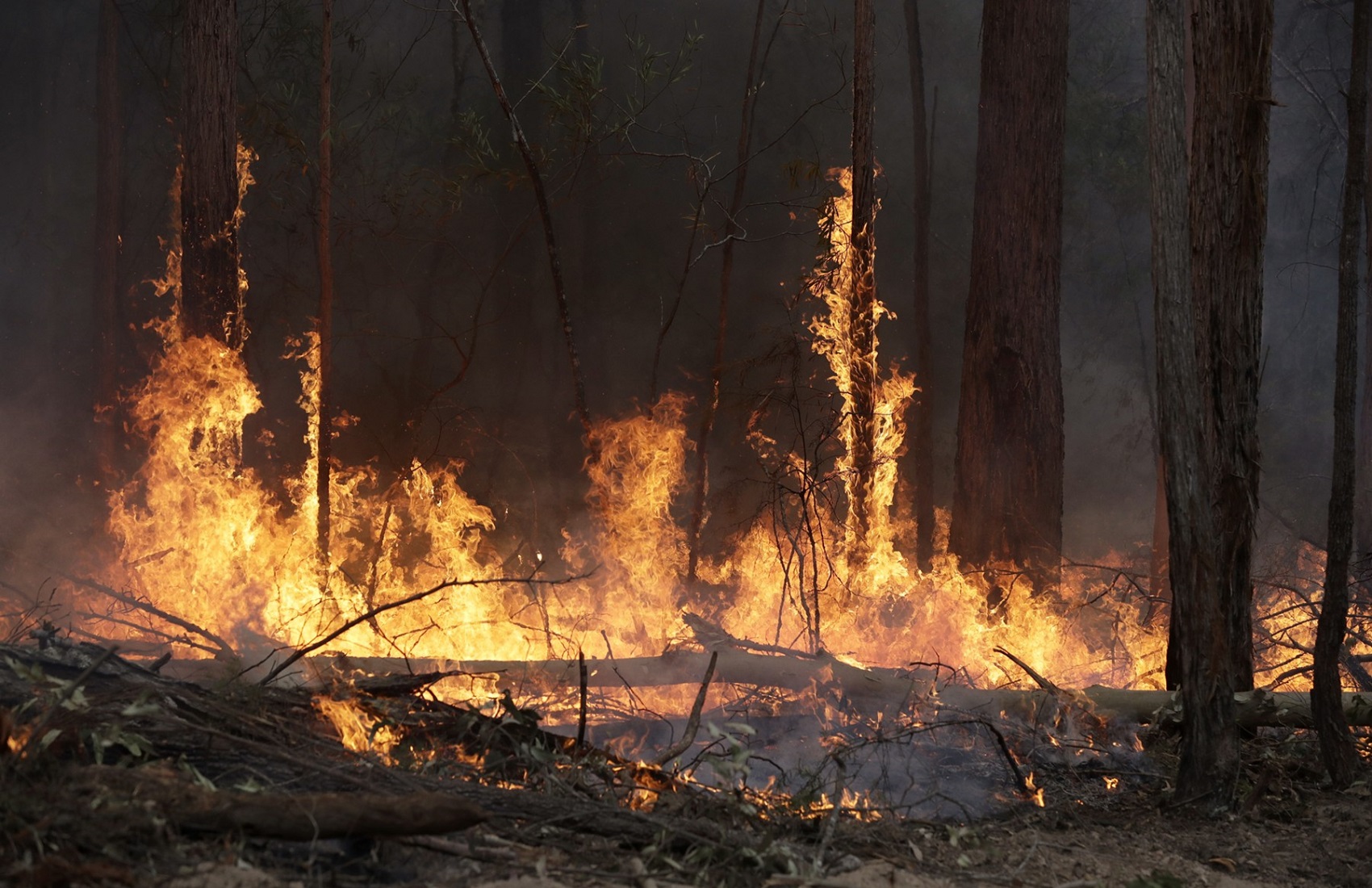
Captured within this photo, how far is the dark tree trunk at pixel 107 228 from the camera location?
11242 mm

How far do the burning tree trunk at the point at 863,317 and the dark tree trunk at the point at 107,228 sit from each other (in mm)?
7871

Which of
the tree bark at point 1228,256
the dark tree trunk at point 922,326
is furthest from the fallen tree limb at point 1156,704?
the dark tree trunk at point 922,326

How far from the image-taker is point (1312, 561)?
A: 10.5m

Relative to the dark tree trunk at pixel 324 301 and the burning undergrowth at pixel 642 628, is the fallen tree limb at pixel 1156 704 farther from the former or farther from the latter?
the dark tree trunk at pixel 324 301

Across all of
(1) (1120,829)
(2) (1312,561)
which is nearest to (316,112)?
(1) (1120,829)

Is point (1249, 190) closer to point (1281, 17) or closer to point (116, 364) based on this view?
point (116, 364)

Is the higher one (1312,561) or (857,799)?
(1312,561)

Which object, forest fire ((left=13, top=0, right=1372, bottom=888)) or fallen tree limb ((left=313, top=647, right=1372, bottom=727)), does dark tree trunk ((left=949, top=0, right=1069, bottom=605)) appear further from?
fallen tree limb ((left=313, top=647, right=1372, bottom=727))

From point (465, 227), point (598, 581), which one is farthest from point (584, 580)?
point (465, 227)

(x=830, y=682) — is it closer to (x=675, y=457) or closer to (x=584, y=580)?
(x=584, y=580)

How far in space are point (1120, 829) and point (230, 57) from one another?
26.1ft

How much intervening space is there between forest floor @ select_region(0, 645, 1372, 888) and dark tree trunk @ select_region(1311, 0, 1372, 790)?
0.87 feet


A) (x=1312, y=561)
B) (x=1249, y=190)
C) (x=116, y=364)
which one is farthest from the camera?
(x=116, y=364)

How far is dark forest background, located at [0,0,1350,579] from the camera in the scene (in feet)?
37.9
